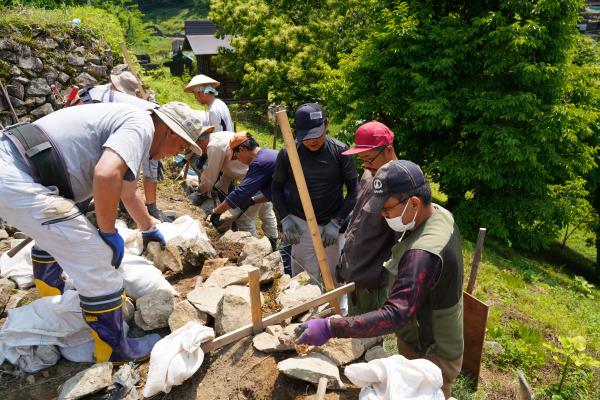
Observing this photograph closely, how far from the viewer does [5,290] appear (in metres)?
3.57

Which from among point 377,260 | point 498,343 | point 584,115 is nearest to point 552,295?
point 498,343

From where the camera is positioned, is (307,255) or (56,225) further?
(307,255)

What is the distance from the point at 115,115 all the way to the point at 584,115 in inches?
407

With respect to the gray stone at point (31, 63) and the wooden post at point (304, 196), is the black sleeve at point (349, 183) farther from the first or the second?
the gray stone at point (31, 63)

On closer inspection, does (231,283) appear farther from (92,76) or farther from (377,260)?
(92,76)

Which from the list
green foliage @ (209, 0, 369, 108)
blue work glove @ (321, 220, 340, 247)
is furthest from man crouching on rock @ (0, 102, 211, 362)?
green foliage @ (209, 0, 369, 108)

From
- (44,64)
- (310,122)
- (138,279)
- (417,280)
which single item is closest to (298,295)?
(138,279)

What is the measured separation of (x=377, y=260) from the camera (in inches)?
122

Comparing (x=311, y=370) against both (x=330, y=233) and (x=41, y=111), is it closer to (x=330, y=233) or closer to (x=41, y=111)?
(x=330, y=233)

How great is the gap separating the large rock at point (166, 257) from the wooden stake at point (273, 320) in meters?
1.33

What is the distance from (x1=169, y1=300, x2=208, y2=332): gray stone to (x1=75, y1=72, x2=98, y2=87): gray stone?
6.79 metres

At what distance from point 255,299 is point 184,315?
0.70 metres

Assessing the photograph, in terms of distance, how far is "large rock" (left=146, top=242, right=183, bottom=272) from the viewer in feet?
13.2

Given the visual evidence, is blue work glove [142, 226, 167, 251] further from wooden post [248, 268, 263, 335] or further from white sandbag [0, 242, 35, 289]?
wooden post [248, 268, 263, 335]
